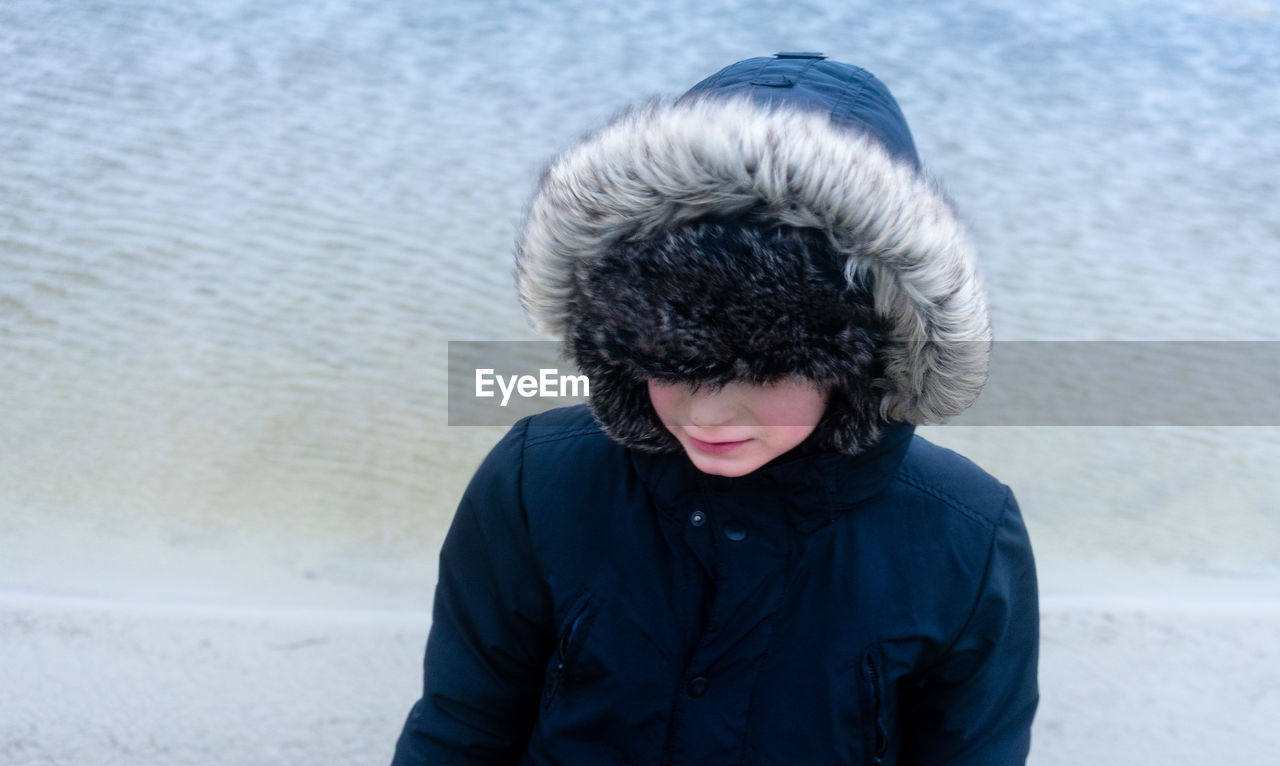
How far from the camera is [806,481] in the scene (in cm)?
56

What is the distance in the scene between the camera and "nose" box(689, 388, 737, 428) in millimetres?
527

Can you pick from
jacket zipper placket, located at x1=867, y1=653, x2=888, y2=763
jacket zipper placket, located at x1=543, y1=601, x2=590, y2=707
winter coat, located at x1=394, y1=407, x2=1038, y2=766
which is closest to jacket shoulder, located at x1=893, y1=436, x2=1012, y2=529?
winter coat, located at x1=394, y1=407, x2=1038, y2=766

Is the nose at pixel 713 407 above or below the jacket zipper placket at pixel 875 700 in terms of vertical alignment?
above

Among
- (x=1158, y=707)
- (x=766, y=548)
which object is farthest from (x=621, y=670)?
(x=1158, y=707)

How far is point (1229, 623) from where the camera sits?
112 cm

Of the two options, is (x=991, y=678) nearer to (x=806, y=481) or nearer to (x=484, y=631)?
(x=806, y=481)

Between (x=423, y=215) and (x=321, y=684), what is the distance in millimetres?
Answer: 648

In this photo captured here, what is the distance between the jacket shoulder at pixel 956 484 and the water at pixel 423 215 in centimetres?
74

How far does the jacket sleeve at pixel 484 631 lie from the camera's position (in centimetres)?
62

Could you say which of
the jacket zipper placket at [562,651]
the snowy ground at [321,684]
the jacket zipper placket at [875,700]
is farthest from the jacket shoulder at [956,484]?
the snowy ground at [321,684]

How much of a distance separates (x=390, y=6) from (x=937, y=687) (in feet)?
3.82

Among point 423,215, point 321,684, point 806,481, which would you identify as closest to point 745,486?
point 806,481

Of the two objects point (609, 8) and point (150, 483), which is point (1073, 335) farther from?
point (150, 483)

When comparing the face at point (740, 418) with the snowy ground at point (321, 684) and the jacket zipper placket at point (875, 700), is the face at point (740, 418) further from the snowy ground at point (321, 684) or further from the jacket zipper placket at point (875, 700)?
the snowy ground at point (321, 684)
